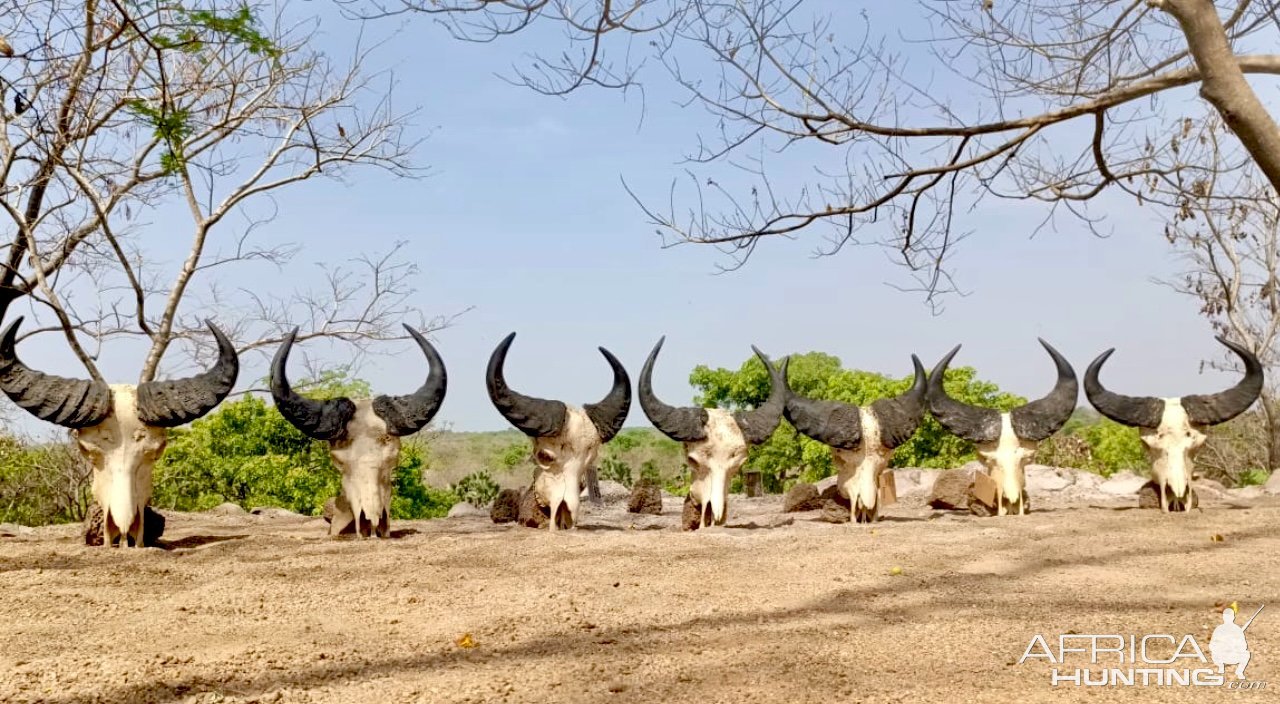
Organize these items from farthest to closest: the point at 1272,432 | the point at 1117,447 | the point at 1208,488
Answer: the point at 1117,447 → the point at 1272,432 → the point at 1208,488

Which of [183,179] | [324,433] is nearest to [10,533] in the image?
[324,433]

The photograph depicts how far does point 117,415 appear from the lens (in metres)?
6.84

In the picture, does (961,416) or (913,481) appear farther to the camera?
(913,481)

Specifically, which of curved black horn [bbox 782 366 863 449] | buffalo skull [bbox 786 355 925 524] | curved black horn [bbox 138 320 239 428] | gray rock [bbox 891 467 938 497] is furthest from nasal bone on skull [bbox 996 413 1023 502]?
curved black horn [bbox 138 320 239 428]

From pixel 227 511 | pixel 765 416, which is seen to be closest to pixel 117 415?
pixel 227 511

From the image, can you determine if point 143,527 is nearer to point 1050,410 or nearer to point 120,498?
point 120,498

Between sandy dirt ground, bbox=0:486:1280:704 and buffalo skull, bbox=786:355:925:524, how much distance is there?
4.18 ft

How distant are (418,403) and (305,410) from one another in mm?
854

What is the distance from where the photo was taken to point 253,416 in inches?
574

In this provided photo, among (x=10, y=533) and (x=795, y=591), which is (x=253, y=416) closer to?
(x=10, y=533)

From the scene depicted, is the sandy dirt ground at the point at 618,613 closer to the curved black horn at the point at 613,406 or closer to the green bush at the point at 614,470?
the curved black horn at the point at 613,406

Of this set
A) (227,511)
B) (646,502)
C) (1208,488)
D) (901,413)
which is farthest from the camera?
(1208,488)

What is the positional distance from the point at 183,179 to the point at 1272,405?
17.7 metres

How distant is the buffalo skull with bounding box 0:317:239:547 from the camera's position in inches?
265
